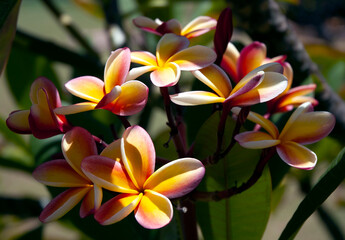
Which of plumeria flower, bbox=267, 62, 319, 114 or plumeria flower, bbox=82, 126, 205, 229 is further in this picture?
plumeria flower, bbox=267, 62, 319, 114

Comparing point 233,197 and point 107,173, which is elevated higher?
point 107,173

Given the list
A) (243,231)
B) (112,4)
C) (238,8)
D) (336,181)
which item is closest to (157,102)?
(112,4)

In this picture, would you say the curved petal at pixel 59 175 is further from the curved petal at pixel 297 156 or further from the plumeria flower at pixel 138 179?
the curved petal at pixel 297 156

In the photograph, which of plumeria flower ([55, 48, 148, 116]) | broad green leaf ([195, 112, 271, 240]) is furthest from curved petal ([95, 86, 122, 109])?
broad green leaf ([195, 112, 271, 240])

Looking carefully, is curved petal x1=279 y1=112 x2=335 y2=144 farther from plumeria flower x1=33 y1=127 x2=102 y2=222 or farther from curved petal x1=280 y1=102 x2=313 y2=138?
plumeria flower x1=33 y1=127 x2=102 y2=222

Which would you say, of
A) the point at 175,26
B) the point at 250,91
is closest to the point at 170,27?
the point at 175,26

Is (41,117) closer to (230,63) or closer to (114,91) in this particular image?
(114,91)
